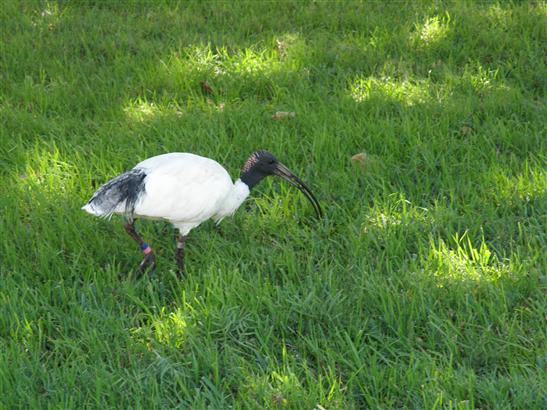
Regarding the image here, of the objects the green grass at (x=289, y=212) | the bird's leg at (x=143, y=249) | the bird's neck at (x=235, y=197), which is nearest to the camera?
the green grass at (x=289, y=212)

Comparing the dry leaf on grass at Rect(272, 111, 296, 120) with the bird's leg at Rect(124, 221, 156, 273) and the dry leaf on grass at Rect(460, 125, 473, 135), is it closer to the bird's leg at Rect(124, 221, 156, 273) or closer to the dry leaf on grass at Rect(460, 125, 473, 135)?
the dry leaf on grass at Rect(460, 125, 473, 135)

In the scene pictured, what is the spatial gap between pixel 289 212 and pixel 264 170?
0.39m

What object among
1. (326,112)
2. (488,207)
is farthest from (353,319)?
(326,112)

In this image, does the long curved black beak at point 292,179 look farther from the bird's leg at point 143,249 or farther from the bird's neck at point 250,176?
the bird's leg at point 143,249

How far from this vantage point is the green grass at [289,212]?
146 inches

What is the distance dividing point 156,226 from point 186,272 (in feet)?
2.25

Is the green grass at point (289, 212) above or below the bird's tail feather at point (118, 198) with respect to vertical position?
below

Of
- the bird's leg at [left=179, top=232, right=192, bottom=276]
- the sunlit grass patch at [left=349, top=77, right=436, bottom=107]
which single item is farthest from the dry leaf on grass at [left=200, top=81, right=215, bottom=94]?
the bird's leg at [left=179, top=232, right=192, bottom=276]

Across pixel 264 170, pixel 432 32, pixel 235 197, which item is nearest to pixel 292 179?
pixel 264 170

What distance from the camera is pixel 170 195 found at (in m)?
4.26

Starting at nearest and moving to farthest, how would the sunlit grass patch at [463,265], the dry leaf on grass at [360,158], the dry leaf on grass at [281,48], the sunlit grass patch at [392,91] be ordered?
1. the sunlit grass patch at [463,265]
2. the dry leaf on grass at [360,158]
3. the sunlit grass patch at [392,91]
4. the dry leaf on grass at [281,48]

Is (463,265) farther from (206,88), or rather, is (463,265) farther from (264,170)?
(206,88)

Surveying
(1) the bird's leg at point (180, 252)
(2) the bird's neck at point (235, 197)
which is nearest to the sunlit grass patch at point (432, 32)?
(2) the bird's neck at point (235, 197)

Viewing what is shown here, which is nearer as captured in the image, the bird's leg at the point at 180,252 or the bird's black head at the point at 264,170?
the bird's leg at the point at 180,252
